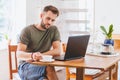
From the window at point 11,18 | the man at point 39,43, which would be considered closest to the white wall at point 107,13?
the window at point 11,18

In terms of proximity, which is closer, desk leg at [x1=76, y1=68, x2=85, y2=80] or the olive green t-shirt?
desk leg at [x1=76, y1=68, x2=85, y2=80]

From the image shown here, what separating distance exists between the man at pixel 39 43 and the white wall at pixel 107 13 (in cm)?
268

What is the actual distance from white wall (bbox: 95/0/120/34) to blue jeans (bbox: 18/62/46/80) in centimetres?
314

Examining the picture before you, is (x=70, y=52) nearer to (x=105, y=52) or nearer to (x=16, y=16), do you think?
(x=105, y=52)

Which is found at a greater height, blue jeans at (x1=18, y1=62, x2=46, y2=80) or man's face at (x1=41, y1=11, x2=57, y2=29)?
man's face at (x1=41, y1=11, x2=57, y2=29)

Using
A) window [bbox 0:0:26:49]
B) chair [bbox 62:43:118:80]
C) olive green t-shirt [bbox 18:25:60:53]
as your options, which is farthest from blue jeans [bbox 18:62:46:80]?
window [bbox 0:0:26:49]

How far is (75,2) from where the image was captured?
499 centimetres

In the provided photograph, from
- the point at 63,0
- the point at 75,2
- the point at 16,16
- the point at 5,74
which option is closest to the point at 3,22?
the point at 16,16

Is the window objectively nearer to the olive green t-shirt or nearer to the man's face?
the olive green t-shirt

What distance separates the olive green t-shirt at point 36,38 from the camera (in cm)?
248

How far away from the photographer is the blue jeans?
2196mm

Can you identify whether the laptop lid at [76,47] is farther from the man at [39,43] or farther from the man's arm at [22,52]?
the man's arm at [22,52]

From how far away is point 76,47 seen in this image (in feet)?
7.02

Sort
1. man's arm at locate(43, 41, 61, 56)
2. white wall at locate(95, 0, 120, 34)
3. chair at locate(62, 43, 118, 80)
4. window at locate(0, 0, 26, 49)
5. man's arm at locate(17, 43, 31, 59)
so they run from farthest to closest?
white wall at locate(95, 0, 120, 34) < window at locate(0, 0, 26, 49) < chair at locate(62, 43, 118, 80) < man's arm at locate(43, 41, 61, 56) < man's arm at locate(17, 43, 31, 59)
